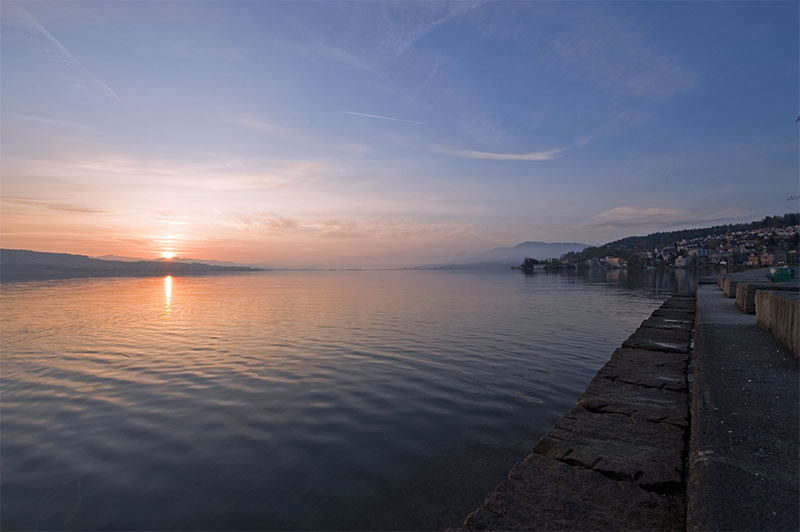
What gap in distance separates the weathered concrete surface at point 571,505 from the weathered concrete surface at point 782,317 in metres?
5.04

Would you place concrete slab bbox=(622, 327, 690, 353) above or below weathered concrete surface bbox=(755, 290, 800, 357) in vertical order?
below

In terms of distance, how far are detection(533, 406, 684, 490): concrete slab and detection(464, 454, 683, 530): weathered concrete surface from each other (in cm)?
22

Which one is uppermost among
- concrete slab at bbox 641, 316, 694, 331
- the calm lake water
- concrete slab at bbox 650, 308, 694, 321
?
concrete slab at bbox 641, 316, 694, 331

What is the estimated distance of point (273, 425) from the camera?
7.75 m

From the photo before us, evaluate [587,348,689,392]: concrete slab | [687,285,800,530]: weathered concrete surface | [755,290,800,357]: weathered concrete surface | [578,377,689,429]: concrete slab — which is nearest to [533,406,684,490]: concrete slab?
[578,377,689,429]: concrete slab

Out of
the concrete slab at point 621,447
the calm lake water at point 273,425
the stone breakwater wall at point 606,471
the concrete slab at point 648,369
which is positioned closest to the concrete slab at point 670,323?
the calm lake water at point 273,425

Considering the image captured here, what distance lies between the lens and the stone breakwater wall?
337 centimetres

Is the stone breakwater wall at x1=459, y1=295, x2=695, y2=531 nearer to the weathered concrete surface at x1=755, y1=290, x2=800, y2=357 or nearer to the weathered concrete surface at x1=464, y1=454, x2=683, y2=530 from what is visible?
the weathered concrete surface at x1=464, y1=454, x2=683, y2=530

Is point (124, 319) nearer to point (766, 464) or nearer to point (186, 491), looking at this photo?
A: point (186, 491)

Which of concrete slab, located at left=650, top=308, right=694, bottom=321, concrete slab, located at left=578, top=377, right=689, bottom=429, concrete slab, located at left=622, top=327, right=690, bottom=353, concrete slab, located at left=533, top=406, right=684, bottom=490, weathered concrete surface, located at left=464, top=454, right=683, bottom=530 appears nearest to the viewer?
weathered concrete surface, located at left=464, top=454, right=683, bottom=530

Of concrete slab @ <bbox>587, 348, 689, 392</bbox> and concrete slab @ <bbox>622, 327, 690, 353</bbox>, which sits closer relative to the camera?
concrete slab @ <bbox>587, 348, 689, 392</bbox>

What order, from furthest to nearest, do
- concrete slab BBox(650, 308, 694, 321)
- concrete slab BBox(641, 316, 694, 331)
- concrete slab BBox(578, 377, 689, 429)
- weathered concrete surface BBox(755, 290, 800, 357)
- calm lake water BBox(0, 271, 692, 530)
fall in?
1. concrete slab BBox(650, 308, 694, 321)
2. concrete slab BBox(641, 316, 694, 331)
3. weathered concrete surface BBox(755, 290, 800, 357)
4. concrete slab BBox(578, 377, 689, 429)
5. calm lake water BBox(0, 271, 692, 530)

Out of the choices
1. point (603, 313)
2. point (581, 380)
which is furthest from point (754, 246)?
point (581, 380)

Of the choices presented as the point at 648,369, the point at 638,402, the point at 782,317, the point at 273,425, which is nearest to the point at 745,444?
the point at 638,402
